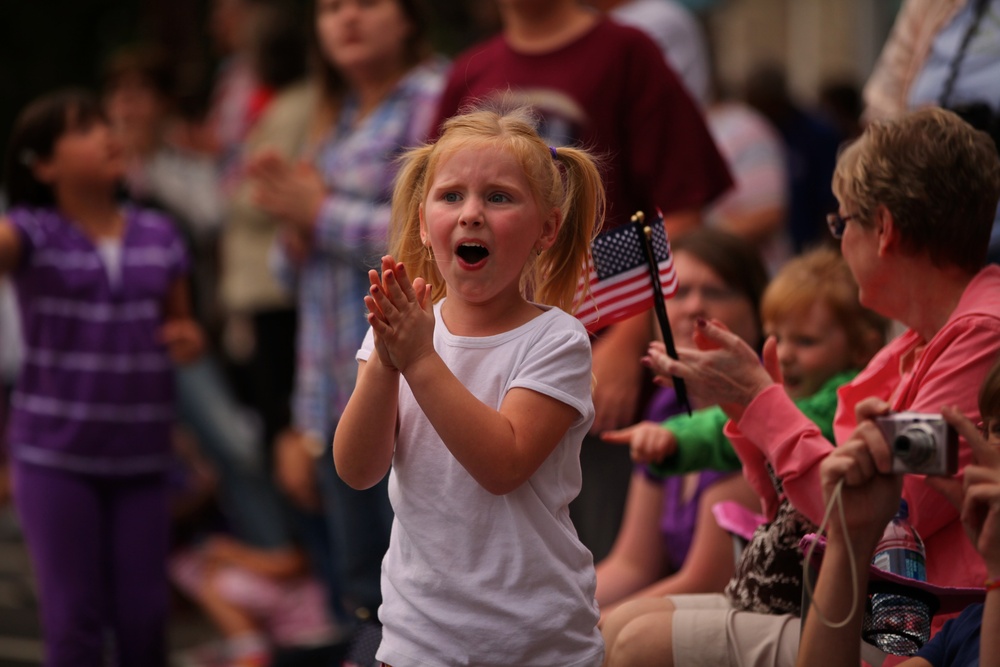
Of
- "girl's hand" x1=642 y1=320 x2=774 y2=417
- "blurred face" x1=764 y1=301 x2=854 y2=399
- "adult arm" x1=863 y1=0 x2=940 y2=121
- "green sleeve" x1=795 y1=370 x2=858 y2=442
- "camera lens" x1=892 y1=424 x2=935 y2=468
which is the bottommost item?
"green sleeve" x1=795 y1=370 x2=858 y2=442

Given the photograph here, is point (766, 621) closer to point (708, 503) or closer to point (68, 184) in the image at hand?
point (708, 503)

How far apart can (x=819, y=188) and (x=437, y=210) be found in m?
4.96

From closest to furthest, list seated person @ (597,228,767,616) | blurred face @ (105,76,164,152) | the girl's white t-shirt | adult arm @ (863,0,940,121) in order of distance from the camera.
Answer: the girl's white t-shirt → seated person @ (597,228,767,616) → adult arm @ (863,0,940,121) → blurred face @ (105,76,164,152)

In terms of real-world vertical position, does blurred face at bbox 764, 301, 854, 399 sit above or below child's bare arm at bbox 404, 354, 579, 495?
below

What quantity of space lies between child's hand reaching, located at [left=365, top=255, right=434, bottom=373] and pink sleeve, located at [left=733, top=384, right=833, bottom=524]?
2.17 feet

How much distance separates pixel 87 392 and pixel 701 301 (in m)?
2.09

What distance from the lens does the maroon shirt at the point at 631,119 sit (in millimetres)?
3902

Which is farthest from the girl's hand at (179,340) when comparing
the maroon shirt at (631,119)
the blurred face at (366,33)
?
the maroon shirt at (631,119)

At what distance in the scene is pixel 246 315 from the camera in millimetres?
6098

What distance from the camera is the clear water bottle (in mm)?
2420

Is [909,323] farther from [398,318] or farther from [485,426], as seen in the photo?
[398,318]

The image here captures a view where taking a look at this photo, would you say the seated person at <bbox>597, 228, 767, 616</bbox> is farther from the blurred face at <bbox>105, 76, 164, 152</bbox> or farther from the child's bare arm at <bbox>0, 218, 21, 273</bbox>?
the blurred face at <bbox>105, 76, 164, 152</bbox>

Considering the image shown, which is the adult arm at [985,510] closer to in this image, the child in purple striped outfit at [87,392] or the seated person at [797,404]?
the seated person at [797,404]

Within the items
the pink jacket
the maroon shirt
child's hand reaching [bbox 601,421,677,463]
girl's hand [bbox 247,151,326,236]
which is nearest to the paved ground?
girl's hand [bbox 247,151,326,236]
